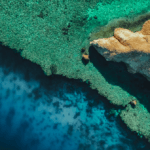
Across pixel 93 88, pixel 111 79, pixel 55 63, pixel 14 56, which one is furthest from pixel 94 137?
pixel 14 56

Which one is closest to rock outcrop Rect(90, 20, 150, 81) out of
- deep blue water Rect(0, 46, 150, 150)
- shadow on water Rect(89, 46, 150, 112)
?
shadow on water Rect(89, 46, 150, 112)

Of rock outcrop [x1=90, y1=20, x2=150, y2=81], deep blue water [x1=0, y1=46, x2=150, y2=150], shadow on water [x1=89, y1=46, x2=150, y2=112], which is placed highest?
rock outcrop [x1=90, y1=20, x2=150, y2=81]

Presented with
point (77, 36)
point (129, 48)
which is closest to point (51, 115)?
point (77, 36)

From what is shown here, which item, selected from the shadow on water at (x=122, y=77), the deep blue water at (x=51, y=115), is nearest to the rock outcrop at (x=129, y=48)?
the shadow on water at (x=122, y=77)

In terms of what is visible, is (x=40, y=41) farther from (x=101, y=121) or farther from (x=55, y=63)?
(x=101, y=121)

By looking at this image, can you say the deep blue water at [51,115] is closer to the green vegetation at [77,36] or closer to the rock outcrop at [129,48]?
the green vegetation at [77,36]

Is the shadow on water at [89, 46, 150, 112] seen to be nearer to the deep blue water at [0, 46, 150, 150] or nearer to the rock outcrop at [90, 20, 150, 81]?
the rock outcrop at [90, 20, 150, 81]

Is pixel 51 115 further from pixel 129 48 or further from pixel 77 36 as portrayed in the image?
pixel 129 48
